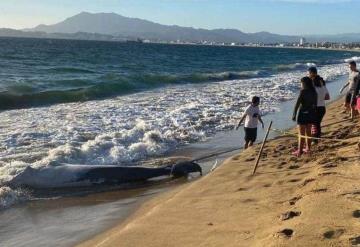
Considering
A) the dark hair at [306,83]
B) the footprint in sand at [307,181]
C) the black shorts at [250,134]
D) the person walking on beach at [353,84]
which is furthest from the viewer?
the person walking on beach at [353,84]

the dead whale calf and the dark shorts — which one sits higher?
the dark shorts

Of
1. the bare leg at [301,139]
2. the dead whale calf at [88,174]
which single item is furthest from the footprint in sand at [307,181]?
the dead whale calf at [88,174]

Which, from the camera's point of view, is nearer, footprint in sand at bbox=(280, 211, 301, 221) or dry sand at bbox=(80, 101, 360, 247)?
dry sand at bbox=(80, 101, 360, 247)

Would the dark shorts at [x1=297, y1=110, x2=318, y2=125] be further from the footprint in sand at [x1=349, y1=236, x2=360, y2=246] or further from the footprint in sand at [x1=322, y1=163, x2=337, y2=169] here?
the footprint in sand at [x1=349, y1=236, x2=360, y2=246]

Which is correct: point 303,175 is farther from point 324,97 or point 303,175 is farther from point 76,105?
point 76,105

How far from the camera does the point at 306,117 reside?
32.9 feet

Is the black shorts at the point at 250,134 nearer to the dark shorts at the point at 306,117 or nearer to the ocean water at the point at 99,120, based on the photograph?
the dark shorts at the point at 306,117

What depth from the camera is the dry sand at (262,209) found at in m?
4.99

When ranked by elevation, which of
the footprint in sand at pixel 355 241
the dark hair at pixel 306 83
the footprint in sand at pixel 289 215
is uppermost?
the dark hair at pixel 306 83

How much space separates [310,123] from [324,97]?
1.34m

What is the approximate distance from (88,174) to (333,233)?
5.37m

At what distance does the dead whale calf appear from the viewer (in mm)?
8891

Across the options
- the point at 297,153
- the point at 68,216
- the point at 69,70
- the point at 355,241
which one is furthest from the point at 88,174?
the point at 69,70

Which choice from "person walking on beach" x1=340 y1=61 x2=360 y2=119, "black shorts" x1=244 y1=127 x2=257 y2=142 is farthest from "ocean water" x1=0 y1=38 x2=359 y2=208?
"person walking on beach" x1=340 y1=61 x2=360 y2=119
